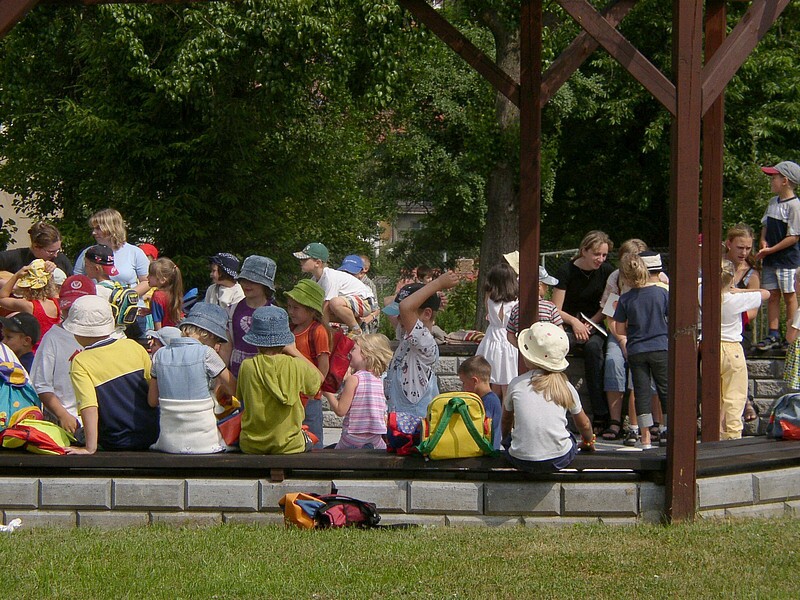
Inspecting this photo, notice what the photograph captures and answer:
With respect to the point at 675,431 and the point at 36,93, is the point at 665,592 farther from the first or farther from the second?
the point at 36,93

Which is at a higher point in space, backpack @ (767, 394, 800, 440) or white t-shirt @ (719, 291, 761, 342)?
white t-shirt @ (719, 291, 761, 342)

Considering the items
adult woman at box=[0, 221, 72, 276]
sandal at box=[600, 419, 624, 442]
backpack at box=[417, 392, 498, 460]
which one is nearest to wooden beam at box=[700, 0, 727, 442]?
sandal at box=[600, 419, 624, 442]

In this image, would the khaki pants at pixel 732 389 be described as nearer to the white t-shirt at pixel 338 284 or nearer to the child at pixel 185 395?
the white t-shirt at pixel 338 284

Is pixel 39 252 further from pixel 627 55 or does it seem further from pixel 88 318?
pixel 627 55

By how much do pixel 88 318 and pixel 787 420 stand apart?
→ 479 centimetres

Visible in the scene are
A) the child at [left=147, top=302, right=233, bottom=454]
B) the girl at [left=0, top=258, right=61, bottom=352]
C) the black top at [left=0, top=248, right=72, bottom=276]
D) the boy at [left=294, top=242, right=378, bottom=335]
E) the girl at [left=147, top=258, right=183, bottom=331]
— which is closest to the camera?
the child at [left=147, top=302, right=233, bottom=454]

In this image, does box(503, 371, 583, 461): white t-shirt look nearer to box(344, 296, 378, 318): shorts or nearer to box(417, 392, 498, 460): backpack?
box(417, 392, 498, 460): backpack

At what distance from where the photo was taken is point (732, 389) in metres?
9.22

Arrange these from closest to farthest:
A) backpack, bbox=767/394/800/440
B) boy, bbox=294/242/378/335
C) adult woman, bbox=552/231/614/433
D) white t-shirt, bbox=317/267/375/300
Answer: backpack, bbox=767/394/800/440 → adult woman, bbox=552/231/614/433 → boy, bbox=294/242/378/335 → white t-shirt, bbox=317/267/375/300

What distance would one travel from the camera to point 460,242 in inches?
1051

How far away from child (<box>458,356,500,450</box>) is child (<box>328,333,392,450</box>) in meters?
0.83

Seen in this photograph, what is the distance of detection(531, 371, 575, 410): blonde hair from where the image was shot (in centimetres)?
682

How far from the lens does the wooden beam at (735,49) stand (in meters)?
6.87

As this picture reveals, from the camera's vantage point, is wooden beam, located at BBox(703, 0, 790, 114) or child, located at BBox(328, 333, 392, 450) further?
child, located at BBox(328, 333, 392, 450)
